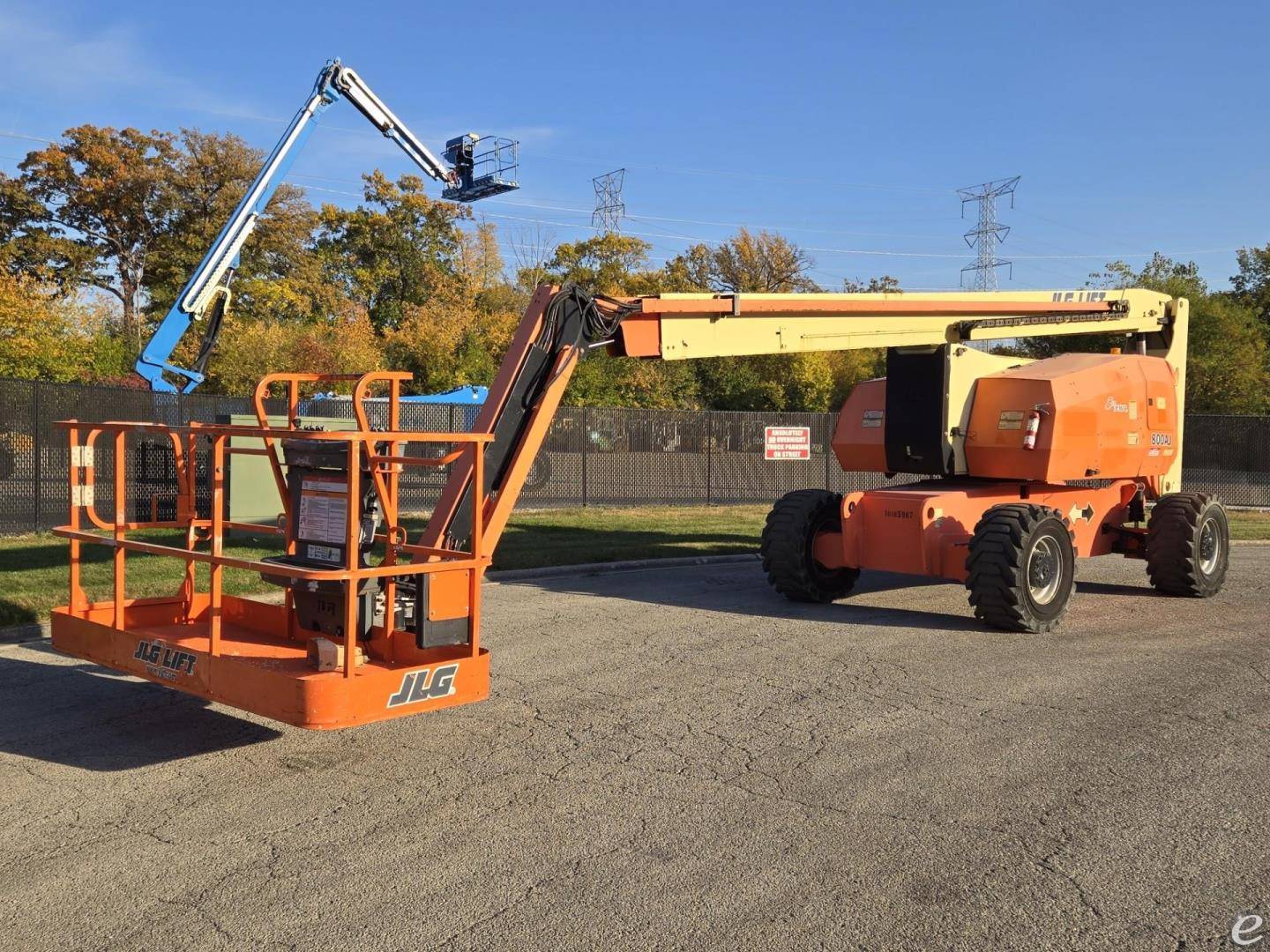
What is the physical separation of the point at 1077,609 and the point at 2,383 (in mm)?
13967

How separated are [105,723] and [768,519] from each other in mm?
6583

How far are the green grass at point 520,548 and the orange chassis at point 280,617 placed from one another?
282cm

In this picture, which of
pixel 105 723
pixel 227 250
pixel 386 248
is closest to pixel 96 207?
pixel 386 248

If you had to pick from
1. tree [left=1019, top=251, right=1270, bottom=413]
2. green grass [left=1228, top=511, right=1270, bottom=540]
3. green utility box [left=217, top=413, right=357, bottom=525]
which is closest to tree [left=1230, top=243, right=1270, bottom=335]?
tree [left=1019, top=251, right=1270, bottom=413]

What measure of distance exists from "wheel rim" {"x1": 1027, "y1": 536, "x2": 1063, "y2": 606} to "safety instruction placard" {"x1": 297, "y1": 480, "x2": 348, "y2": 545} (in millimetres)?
6338

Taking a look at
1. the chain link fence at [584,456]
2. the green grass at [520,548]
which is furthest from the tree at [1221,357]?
the green grass at [520,548]

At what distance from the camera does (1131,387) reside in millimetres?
11844

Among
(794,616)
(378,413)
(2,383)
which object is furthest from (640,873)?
(378,413)

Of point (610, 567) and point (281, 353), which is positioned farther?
point (281, 353)

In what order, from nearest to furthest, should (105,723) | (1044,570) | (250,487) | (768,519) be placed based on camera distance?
(105,723)
(1044,570)
(768,519)
(250,487)

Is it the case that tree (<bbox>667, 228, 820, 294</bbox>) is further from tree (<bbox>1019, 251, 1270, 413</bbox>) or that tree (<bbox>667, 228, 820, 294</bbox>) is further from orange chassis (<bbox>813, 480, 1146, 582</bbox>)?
orange chassis (<bbox>813, 480, 1146, 582</bbox>)

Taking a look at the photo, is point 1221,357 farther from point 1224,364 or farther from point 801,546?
point 801,546

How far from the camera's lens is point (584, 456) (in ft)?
75.7

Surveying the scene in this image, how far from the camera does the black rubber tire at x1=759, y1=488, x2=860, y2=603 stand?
11273 millimetres
